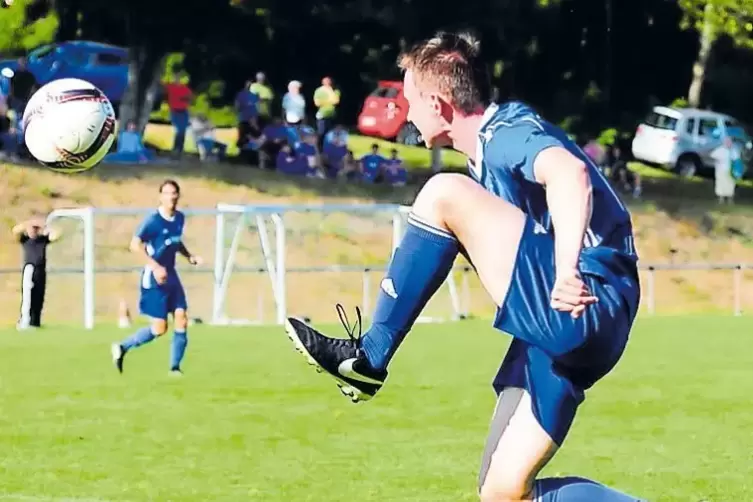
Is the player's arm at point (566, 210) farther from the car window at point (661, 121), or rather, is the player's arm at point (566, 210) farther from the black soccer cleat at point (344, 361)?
the car window at point (661, 121)

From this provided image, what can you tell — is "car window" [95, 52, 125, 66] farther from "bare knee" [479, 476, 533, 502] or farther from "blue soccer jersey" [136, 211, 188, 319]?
"bare knee" [479, 476, 533, 502]

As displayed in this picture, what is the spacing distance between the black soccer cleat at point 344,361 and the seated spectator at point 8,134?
24454 millimetres

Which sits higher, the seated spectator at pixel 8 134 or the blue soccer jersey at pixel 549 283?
the blue soccer jersey at pixel 549 283

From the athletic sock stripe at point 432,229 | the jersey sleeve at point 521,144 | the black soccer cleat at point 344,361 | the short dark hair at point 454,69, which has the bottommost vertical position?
the black soccer cleat at point 344,361

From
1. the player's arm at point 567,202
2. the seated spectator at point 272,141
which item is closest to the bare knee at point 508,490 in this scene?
the player's arm at point 567,202

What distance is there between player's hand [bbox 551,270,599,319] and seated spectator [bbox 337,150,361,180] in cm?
2793

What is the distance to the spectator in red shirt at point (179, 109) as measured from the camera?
31047 millimetres

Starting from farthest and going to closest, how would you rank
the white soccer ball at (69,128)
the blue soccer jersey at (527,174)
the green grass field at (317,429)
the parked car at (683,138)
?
the parked car at (683,138) → the white soccer ball at (69,128) → the green grass field at (317,429) → the blue soccer jersey at (527,174)

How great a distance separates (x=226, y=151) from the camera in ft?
111

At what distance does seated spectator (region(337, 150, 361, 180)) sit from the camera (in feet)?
108

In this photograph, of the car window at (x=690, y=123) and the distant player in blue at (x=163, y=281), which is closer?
the distant player in blue at (x=163, y=281)

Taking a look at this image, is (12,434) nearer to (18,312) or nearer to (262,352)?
(262,352)

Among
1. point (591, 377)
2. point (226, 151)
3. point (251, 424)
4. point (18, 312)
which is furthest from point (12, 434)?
point (226, 151)

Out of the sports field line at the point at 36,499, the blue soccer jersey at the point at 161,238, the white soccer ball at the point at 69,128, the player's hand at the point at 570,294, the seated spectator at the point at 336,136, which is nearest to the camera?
the player's hand at the point at 570,294
